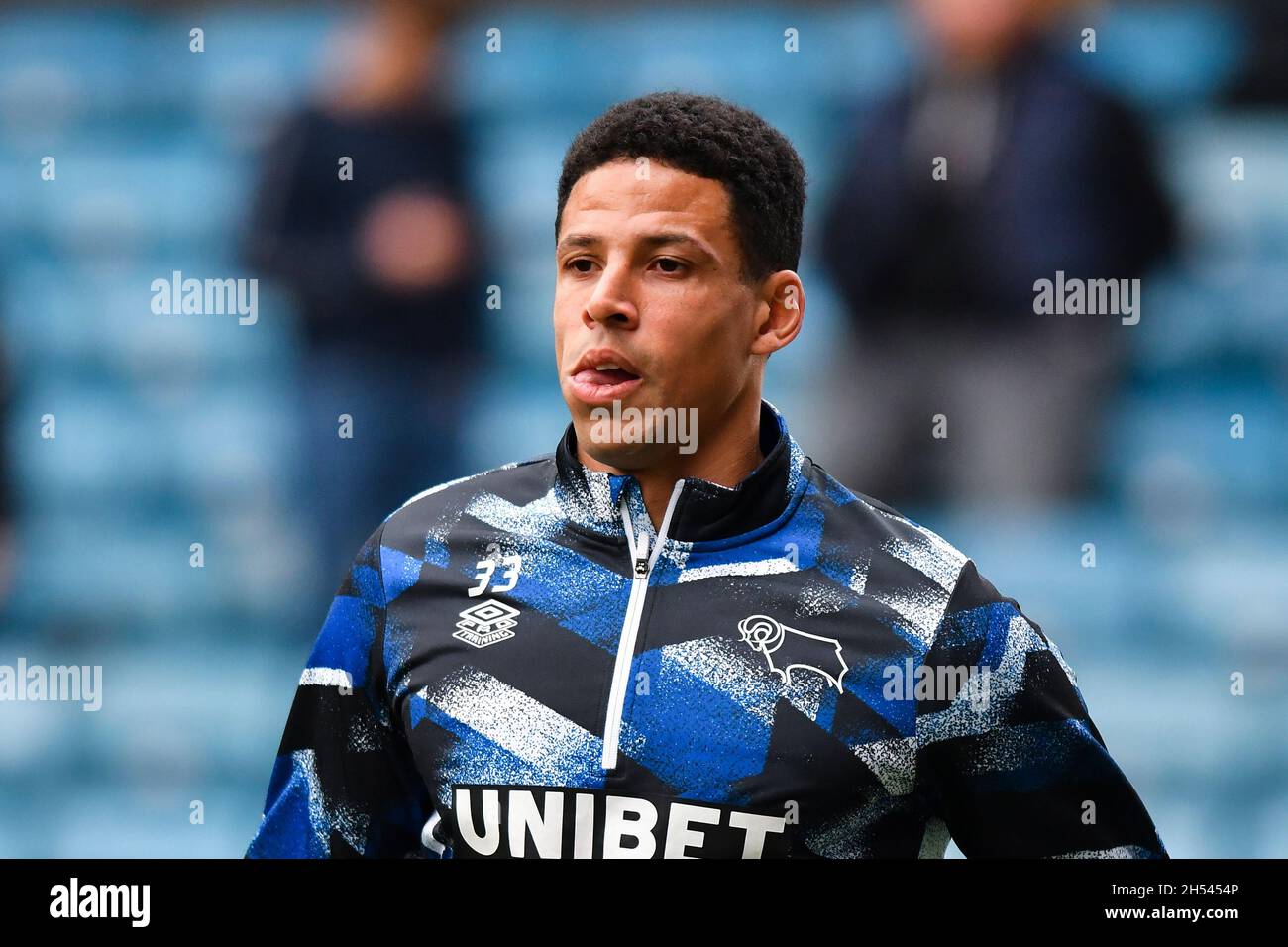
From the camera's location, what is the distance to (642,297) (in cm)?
255

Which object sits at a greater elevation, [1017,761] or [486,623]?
[486,623]

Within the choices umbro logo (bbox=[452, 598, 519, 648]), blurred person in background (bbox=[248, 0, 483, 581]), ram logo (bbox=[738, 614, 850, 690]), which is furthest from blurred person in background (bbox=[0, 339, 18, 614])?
ram logo (bbox=[738, 614, 850, 690])

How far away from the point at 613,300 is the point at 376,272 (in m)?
2.86

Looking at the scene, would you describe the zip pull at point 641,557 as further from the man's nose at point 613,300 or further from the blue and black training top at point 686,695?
the man's nose at point 613,300

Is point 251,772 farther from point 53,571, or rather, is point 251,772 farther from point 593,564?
point 593,564

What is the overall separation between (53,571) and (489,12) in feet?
9.00

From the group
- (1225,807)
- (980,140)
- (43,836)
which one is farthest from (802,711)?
(43,836)

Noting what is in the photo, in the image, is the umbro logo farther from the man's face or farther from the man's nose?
the man's nose

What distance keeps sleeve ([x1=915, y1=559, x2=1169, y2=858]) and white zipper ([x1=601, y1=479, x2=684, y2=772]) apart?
422 mm

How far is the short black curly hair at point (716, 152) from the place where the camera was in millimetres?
2602

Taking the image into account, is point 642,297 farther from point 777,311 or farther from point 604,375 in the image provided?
point 777,311

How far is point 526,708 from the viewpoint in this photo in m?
2.48

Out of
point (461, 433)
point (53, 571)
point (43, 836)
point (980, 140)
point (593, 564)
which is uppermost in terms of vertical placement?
point (980, 140)

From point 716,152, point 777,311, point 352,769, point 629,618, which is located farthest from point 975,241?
point 352,769
